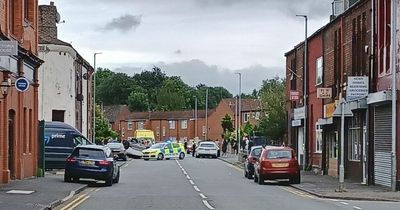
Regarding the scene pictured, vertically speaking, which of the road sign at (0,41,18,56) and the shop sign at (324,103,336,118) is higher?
the road sign at (0,41,18,56)

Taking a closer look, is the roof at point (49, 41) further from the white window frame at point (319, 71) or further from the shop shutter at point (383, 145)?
the shop shutter at point (383, 145)

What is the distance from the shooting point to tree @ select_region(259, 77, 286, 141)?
204 feet

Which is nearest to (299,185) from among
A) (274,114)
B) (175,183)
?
(175,183)

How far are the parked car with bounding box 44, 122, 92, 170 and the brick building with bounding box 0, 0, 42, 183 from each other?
5.77 metres

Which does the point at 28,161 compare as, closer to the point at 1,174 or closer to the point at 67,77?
the point at 1,174

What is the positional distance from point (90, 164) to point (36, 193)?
6103mm

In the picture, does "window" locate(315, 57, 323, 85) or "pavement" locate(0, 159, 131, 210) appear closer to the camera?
"pavement" locate(0, 159, 131, 210)

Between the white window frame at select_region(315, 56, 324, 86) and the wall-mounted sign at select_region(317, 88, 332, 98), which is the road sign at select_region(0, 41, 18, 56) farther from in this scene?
the white window frame at select_region(315, 56, 324, 86)

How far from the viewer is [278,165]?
34562 millimetres

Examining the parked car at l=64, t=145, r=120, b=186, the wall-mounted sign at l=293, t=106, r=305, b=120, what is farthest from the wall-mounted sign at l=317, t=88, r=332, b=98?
the parked car at l=64, t=145, r=120, b=186

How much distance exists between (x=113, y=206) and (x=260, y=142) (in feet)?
148

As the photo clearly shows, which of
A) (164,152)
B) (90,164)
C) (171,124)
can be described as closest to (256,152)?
(90,164)

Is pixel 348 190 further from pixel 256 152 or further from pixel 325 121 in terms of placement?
pixel 325 121

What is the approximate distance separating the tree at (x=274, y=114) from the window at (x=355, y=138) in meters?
22.8
